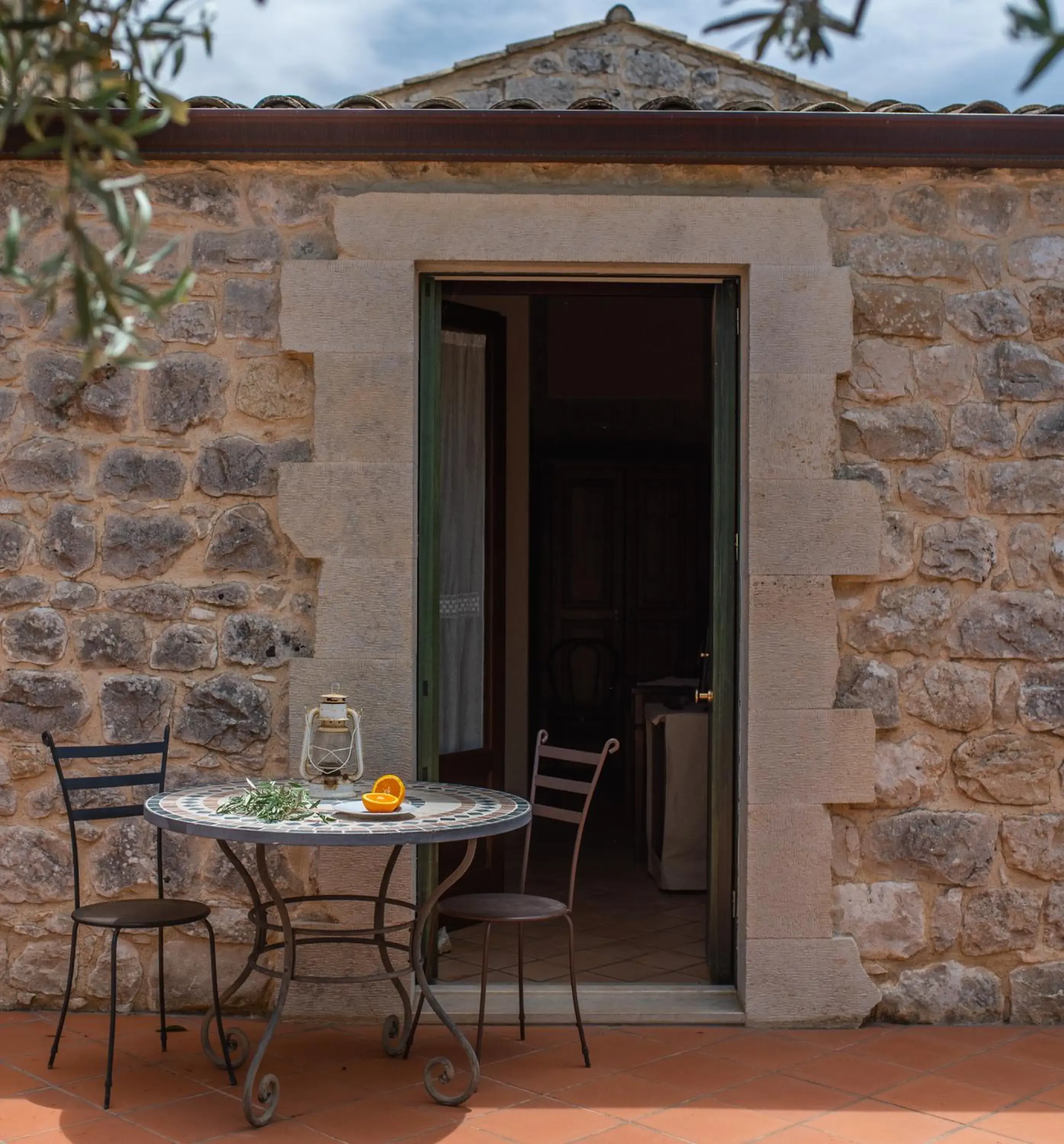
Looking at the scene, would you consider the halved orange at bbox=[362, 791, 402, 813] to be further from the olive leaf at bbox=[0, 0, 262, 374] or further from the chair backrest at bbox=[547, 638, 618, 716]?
the chair backrest at bbox=[547, 638, 618, 716]

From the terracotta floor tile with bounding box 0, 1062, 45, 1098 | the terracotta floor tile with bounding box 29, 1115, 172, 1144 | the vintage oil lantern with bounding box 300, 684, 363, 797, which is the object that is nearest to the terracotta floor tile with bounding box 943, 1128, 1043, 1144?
the terracotta floor tile with bounding box 29, 1115, 172, 1144

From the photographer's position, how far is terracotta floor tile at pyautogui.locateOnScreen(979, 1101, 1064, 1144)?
12.1 feet

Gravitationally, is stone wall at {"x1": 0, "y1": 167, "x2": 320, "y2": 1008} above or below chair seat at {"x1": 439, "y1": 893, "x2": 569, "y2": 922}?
above

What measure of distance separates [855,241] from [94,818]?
301cm

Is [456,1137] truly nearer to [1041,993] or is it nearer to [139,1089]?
[139,1089]

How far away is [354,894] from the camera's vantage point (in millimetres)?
4586

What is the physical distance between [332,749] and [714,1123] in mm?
1499

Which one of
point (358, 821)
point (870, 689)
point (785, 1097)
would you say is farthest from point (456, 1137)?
point (870, 689)

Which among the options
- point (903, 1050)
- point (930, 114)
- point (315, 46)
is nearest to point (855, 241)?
point (930, 114)

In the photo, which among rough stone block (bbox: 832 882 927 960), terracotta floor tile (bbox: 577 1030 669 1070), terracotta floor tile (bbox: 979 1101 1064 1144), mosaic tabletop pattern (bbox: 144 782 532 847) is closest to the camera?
mosaic tabletop pattern (bbox: 144 782 532 847)

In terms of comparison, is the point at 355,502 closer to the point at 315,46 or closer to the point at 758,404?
the point at 758,404

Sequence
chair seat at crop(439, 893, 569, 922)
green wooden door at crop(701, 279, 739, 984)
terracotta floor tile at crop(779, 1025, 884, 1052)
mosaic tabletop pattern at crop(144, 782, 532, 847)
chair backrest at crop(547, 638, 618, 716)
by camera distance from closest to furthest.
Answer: mosaic tabletop pattern at crop(144, 782, 532, 847) < chair seat at crop(439, 893, 569, 922) < terracotta floor tile at crop(779, 1025, 884, 1052) < green wooden door at crop(701, 279, 739, 984) < chair backrest at crop(547, 638, 618, 716)

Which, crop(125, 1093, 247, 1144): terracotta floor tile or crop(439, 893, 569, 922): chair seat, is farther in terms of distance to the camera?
crop(439, 893, 569, 922): chair seat

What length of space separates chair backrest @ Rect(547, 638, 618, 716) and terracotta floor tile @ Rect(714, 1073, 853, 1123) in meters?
5.77
